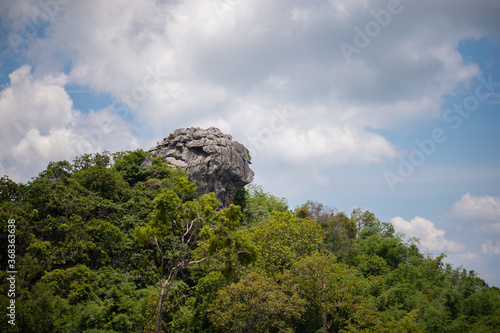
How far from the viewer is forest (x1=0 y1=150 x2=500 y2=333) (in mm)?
16031

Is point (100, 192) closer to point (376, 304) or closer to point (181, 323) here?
point (181, 323)

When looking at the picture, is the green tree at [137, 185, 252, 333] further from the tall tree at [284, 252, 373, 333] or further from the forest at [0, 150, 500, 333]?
the tall tree at [284, 252, 373, 333]

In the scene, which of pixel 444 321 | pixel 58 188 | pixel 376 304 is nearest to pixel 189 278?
pixel 58 188

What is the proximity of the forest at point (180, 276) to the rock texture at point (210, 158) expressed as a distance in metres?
4.95

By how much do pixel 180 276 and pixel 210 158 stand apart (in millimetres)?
12870

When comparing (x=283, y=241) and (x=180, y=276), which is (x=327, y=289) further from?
(x=180, y=276)

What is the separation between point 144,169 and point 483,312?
2884cm

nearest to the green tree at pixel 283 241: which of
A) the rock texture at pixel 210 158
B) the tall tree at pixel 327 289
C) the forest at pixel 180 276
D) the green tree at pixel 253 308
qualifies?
the forest at pixel 180 276

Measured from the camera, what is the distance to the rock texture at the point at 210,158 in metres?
36.1

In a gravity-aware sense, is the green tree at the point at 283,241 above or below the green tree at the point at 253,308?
above

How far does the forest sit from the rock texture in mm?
4952

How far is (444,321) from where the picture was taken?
23406 mm

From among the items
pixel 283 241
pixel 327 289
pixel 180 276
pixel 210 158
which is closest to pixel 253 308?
pixel 327 289

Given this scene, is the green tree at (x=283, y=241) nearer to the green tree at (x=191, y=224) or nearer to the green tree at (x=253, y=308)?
the green tree at (x=253, y=308)
